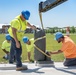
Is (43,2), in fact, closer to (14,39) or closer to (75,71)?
(14,39)

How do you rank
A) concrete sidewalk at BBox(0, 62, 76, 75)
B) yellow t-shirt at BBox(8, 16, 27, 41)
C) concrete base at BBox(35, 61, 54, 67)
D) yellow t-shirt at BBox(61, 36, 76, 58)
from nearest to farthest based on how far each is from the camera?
concrete sidewalk at BBox(0, 62, 76, 75)
yellow t-shirt at BBox(8, 16, 27, 41)
yellow t-shirt at BBox(61, 36, 76, 58)
concrete base at BBox(35, 61, 54, 67)

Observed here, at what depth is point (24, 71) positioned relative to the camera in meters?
7.70

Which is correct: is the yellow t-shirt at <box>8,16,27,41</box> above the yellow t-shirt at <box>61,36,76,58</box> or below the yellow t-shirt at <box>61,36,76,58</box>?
above

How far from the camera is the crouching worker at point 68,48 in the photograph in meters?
8.14

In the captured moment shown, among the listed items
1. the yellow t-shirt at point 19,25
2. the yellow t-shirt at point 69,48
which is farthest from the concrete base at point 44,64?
the yellow t-shirt at point 19,25

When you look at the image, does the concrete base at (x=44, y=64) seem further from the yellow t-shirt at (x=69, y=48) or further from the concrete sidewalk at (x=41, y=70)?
the yellow t-shirt at (x=69, y=48)

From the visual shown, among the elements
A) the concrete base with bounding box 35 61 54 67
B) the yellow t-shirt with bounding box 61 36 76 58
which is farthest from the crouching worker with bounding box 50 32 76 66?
the concrete base with bounding box 35 61 54 67

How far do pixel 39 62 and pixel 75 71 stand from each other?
140 cm

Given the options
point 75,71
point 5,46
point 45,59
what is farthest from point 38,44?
point 5,46

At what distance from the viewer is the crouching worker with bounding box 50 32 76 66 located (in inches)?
320

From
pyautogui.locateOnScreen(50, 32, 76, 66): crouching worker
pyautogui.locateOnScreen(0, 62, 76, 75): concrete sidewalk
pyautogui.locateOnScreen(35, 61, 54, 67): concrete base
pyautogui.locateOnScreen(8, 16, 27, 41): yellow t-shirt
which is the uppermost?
pyautogui.locateOnScreen(8, 16, 27, 41): yellow t-shirt

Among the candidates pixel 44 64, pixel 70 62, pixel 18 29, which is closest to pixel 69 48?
pixel 70 62

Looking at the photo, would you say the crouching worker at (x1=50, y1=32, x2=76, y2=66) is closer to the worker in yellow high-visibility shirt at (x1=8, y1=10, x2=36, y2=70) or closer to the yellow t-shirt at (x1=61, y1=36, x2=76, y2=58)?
the yellow t-shirt at (x1=61, y1=36, x2=76, y2=58)

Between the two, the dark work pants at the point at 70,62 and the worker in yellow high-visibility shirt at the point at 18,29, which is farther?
the dark work pants at the point at 70,62
